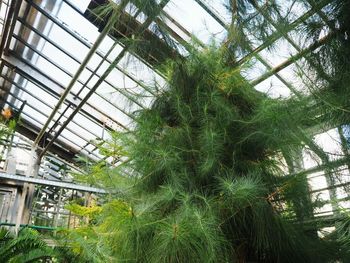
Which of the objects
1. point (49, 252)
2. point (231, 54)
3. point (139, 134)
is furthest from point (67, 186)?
point (231, 54)

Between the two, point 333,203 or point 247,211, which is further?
point 247,211

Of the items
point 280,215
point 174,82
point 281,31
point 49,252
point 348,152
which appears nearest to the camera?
point 348,152

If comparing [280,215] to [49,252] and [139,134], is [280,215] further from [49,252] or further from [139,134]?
[49,252]

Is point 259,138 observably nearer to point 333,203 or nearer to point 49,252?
point 333,203

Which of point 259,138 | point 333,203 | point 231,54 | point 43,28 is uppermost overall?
point 43,28

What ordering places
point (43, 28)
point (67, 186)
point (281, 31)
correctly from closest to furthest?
point (281, 31)
point (67, 186)
point (43, 28)

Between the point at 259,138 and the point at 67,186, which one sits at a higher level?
the point at 67,186

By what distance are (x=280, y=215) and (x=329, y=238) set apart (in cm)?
20

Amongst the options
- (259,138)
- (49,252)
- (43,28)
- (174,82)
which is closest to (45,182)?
(49,252)

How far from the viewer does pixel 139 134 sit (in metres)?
1.58

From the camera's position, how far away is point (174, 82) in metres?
1.55

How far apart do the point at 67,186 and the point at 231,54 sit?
9.43 feet

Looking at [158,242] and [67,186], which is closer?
[158,242]

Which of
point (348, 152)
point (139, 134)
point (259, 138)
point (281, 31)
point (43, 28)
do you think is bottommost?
point (348, 152)
